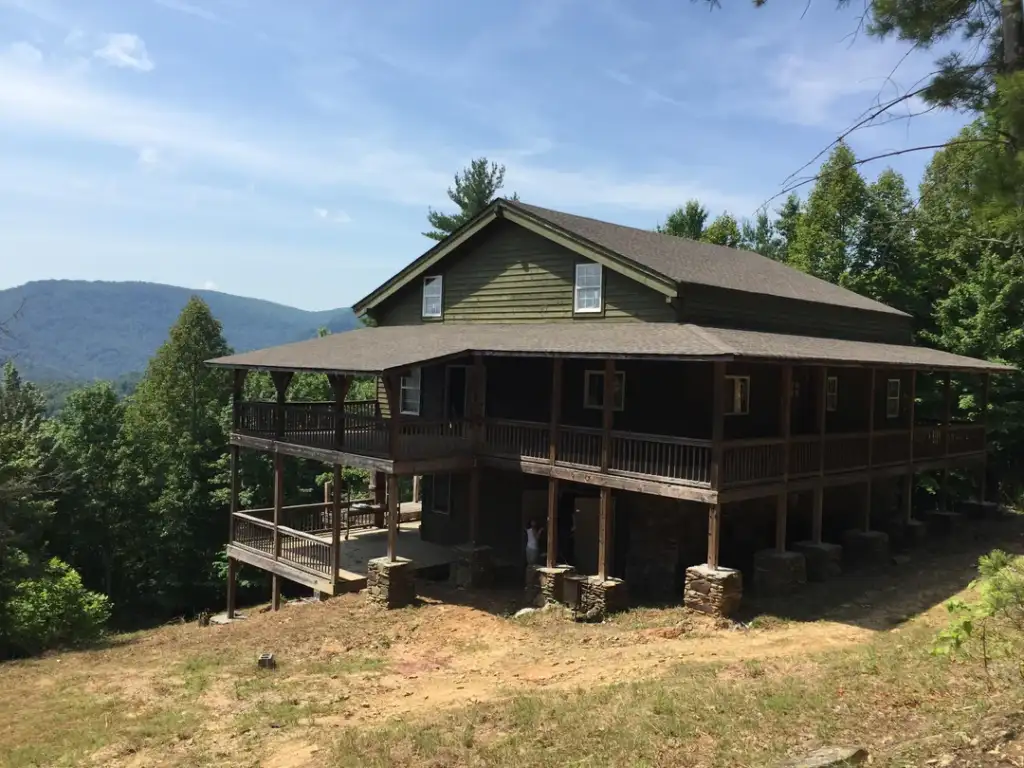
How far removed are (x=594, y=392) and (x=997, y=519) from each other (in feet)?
45.4

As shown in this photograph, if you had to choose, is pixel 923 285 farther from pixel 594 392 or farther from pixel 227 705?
pixel 227 705

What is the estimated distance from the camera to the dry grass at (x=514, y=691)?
8.75m

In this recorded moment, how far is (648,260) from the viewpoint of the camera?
1975 cm

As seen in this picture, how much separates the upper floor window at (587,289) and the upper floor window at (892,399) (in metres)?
9.54

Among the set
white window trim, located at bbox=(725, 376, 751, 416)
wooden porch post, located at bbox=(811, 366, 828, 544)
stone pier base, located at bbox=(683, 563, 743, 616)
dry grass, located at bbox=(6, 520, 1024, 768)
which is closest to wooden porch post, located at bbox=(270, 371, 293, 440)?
dry grass, located at bbox=(6, 520, 1024, 768)

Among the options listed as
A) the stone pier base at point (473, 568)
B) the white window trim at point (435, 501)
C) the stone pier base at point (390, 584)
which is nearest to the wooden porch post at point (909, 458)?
the stone pier base at point (473, 568)

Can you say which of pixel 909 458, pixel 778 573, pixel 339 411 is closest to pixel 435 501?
pixel 339 411

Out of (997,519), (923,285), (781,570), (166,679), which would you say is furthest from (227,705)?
(923,285)

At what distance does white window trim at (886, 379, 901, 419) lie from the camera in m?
23.5

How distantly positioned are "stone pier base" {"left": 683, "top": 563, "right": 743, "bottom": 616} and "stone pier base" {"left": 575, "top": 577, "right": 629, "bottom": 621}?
4.80ft

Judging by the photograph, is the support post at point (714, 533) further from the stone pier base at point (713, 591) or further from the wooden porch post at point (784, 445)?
the wooden porch post at point (784, 445)

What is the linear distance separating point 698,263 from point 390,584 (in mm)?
11691

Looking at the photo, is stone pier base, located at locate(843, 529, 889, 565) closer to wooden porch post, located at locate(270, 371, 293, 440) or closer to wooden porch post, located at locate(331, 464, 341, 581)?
wooden porch post, located at locate(331, 464, 341, 581)

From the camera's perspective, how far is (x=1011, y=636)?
11109 millimetres
